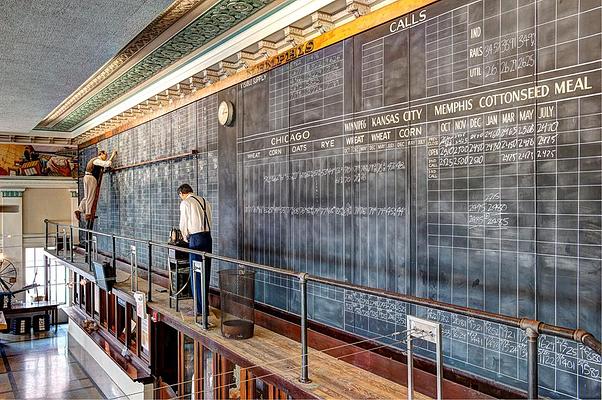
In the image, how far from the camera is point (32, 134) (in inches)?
482

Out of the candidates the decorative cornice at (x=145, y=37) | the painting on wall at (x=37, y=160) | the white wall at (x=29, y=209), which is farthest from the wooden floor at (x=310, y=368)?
the white wall at (x=29, y=209)

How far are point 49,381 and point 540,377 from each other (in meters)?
9.34

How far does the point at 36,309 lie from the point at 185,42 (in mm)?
10081

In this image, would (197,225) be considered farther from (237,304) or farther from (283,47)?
(283,47)

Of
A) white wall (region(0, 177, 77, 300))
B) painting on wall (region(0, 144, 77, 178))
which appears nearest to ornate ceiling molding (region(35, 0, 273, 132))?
painting on wall (region(0, 144, 77, 178))

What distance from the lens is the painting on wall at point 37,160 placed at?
1233 centimetres

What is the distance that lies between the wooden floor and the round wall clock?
2137 mm

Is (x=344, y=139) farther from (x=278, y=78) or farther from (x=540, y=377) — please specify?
(x=540, y=377)

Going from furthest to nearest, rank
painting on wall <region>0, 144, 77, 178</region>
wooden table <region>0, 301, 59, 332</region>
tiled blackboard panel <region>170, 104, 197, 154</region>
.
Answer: painting on wall <region>0, 144, 77, 178</region> → wooden table <region>0, 301, 59, 332</region> → tiled blackboard panel <region>170, 104, 197, 154</region>

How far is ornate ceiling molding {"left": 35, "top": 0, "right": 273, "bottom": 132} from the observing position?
463cm

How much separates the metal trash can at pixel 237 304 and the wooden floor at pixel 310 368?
85 mm

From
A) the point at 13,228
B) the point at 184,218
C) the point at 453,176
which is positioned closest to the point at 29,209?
the point at 13,228

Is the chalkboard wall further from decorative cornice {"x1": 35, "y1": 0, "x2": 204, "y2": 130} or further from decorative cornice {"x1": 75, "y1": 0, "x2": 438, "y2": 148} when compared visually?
decorative cornice {"x1": 35, "y1": 0, "x2": 204, "y2": 130}

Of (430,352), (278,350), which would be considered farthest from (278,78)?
(430,352)
